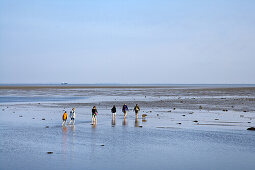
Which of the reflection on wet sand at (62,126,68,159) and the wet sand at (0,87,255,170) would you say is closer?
the wet sand at (0,87,255,170)

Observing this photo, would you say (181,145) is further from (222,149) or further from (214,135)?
(214,135)

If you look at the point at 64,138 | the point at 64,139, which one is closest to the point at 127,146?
the point at 64,139

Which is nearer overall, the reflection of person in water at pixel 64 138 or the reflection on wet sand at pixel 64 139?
the reflection on wet sand at pixel 64 139

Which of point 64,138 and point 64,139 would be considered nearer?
point 64,139

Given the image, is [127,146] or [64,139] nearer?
[127,146]

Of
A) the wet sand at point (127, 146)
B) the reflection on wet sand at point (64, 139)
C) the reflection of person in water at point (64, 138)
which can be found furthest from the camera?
the reflection of person in water at point (64, 138)

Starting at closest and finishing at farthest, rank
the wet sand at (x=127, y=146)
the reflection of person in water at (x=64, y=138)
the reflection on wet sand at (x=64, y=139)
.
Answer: the wet sand at (x=127, y=146)
the reflection on wet sand at (x=64, y=139)
the reflection of person in water at (x=64, y=138)

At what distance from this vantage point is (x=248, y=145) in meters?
20.0

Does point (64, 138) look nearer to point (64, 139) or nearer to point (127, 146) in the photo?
point (64, 139)

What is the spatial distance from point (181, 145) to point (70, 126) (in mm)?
11865

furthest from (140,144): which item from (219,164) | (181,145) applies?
(219,164)

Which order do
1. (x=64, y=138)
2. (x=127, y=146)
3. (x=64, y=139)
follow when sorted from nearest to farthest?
(x=127, y=146)
(x=64, y=139)
(x=64, y=138)

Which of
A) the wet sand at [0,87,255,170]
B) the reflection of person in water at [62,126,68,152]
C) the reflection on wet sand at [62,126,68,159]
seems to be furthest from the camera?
the reflection of person in water at [62,126,68,152]

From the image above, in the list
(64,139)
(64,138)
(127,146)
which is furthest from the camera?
(64,138)
